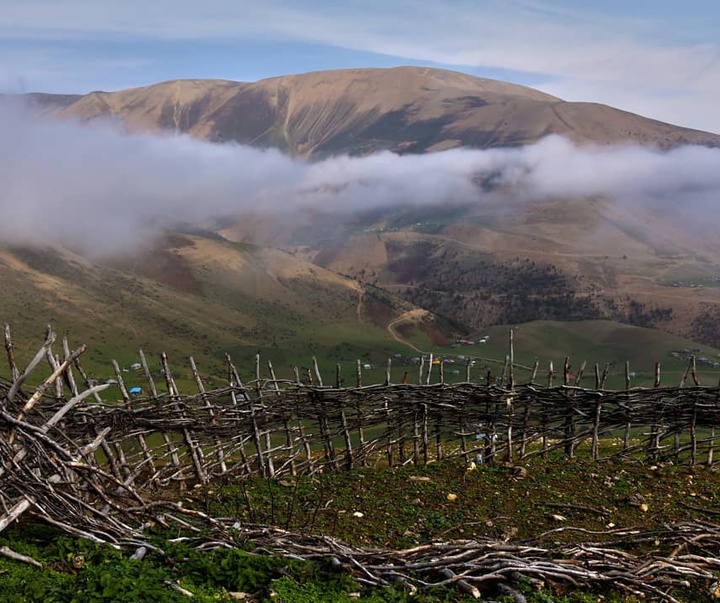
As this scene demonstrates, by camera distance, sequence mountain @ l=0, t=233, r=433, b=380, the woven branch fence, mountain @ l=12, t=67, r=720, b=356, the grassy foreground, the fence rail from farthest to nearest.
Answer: mountain @ l=12, t=67, r=720, b=356
mountain @ l=0, t=233, r=433, b=380
the fence rail
the woven branch fence
the grassy foreground

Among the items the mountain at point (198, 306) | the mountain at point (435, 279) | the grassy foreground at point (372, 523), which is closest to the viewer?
the grassy foreground at point (372, 523)

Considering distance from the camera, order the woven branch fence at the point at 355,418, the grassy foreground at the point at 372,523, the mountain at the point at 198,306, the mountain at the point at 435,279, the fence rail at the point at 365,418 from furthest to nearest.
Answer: the mountain at the point at 435,279 → the mountain at the point at 198,306 → the fence rail at the point at 365,418 → the woven branch fence at the point at 355,418 → the grassy foreground at the point at 372,523

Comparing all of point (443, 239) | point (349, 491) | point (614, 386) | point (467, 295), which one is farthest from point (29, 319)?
point (443, 239)

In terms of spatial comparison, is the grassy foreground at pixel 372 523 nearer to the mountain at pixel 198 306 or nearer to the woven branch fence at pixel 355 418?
the woven branch fence at pixel 355 418

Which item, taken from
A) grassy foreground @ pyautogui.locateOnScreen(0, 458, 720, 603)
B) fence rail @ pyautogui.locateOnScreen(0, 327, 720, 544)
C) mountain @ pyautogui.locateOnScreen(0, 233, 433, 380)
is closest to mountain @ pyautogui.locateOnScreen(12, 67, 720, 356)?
mountain @ pyautogui.locateOnScreen(0, 233, 433, 380)

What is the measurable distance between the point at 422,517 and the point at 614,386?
5407cm

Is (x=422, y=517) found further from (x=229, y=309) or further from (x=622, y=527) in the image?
(x=229, y=309)

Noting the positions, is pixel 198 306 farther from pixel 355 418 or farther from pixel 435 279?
pixel 355 418

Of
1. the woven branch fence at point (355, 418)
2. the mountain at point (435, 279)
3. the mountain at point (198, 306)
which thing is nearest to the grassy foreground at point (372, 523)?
the woven branch fence at point (355, 418)

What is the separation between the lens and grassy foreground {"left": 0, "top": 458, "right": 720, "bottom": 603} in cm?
457

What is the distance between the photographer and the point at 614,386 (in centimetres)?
5553

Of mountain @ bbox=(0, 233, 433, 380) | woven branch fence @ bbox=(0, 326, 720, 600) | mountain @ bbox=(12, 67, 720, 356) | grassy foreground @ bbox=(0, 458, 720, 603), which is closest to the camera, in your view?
grassy foreground @ bbox=(0, 458, 720, 603)

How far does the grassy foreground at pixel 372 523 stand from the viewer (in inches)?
180

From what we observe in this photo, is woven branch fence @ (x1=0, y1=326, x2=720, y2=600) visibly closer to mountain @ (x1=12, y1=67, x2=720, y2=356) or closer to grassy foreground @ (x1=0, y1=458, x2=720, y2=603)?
grassy foreground @ (x1=0, y1=458, x2=720, y2=603)
